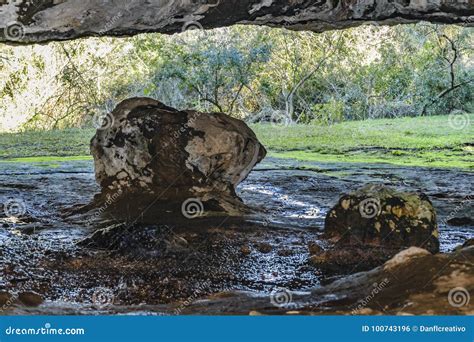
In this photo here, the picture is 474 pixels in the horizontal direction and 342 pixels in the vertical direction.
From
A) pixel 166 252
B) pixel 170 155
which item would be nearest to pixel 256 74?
pixel 170 155

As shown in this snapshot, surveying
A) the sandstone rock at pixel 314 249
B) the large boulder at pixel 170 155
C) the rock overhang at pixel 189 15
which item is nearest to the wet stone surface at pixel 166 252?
the sandstone rock at pixel 314 249

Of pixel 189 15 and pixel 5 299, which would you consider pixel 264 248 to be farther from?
pixel 5 299

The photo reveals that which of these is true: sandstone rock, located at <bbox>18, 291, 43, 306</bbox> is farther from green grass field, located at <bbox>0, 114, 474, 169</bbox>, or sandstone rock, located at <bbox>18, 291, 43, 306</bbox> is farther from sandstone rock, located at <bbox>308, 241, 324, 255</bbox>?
green grass field, located at <bbox>0, 114, 474, 169</bbox>

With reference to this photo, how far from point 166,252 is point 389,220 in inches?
79.3

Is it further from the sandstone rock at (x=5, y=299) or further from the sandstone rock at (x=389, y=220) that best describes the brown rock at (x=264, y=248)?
the sandstone rock at (x=5, y=299)

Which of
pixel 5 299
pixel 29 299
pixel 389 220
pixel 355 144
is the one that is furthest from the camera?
pixel 355 144

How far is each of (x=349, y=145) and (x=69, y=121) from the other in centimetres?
1183

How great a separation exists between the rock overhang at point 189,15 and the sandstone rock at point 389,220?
162cm

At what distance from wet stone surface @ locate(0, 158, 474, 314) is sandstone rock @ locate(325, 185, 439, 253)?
1.00 ft

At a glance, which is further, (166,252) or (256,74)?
(256,74)

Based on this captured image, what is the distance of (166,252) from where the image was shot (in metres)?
5.50

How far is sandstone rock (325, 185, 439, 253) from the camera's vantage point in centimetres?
578

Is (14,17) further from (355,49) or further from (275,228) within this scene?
(355,49)

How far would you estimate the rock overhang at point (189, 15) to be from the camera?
5.11 m
